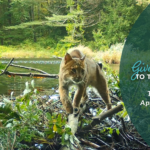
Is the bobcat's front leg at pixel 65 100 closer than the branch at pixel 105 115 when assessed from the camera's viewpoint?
No

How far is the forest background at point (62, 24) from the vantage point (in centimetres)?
299

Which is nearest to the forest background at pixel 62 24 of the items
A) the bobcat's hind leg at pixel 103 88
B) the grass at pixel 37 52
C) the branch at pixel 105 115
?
the grass at pixel 37 52

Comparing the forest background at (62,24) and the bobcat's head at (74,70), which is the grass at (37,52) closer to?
the forest background at (62,24)

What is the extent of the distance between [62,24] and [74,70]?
2.64 metres

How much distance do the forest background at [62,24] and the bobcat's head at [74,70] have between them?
6.12 feet

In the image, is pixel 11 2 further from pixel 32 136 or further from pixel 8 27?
pixel 32 136

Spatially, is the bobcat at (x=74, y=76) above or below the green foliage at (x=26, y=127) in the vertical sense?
above

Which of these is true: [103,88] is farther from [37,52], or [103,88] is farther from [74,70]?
[37,52]

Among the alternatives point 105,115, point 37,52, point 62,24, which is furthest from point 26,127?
point 62,24

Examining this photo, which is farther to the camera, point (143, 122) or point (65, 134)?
point (143, 122)

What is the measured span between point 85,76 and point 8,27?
94.1 inches

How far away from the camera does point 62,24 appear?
11.0 ft

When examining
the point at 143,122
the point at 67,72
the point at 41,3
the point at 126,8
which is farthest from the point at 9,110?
the point at 126,8

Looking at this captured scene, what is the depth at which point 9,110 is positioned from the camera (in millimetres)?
592
